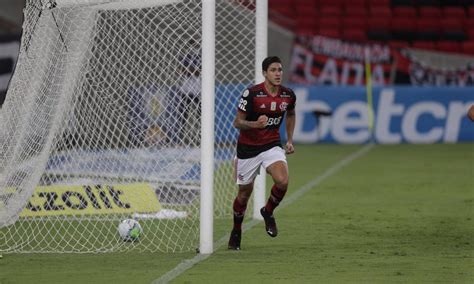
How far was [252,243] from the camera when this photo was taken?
10.5 m

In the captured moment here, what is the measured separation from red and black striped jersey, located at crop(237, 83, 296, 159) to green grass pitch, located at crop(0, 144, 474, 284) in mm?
904

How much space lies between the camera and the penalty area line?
8625 millimetres

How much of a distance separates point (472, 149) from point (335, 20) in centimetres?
743

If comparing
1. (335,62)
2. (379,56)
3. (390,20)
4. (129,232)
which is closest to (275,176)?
(129,232)

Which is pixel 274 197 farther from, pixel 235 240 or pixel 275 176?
pixel 235 240

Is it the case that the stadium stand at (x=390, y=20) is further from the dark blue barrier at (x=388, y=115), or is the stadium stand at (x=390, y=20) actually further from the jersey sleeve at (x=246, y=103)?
the jersey sleeve at (x=246, y=103)

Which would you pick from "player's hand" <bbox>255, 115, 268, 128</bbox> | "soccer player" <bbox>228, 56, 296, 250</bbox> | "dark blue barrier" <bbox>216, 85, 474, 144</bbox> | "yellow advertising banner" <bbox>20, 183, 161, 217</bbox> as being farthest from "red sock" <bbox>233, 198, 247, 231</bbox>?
"dark blue barrier" <bbox>216, 85, 474, 144</bbox>

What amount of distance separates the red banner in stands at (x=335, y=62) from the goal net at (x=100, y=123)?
14668 millimetres

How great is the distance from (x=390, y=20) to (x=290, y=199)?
49.4 feet

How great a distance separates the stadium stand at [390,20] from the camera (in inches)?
1104

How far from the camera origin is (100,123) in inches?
423

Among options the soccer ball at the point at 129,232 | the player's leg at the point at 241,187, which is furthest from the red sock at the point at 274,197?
the soccer ball at the point at 129,232

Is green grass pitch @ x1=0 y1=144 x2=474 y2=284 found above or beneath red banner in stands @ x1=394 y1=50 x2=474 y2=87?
beneath

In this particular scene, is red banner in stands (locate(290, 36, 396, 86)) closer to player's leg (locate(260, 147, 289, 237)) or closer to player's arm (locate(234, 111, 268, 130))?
player's leg (locate(260, 147, 289, 237))
